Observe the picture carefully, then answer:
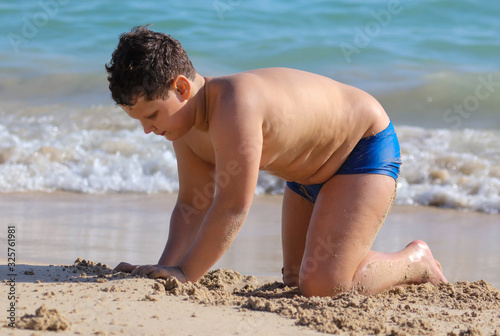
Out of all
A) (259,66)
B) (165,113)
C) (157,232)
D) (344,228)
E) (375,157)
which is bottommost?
(157,232)

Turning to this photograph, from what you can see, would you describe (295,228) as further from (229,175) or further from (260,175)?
(260,175)

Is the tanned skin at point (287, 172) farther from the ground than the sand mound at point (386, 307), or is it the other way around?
the tanned skin at point (287, 172)

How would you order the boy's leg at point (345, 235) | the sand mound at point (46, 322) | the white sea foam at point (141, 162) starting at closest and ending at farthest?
the sand mound at point (46, 322), the boy's leg at point (345, 235), the white sea foam at point (141, 162)

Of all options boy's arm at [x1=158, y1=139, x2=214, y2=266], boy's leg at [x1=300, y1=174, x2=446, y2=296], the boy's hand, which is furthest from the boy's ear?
boy's leg at [x1=300, y1=174, x2=446, y2=296]

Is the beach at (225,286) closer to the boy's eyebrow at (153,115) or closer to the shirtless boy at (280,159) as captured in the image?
the shirtless boy at (280,159)

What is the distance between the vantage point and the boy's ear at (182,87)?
247cm

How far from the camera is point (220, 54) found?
9.55 metres

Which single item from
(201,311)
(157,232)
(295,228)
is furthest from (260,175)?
(201,311)

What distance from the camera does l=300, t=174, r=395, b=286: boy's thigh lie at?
280cm

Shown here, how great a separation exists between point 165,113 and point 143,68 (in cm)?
19

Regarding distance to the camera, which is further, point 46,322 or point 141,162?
point 141,162

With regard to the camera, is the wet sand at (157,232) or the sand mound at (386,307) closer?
the sand mound at (386,307)

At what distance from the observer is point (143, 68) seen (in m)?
2.40

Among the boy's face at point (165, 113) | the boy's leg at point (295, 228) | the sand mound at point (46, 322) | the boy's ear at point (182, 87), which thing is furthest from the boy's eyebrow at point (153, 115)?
the boy's leg at point (295, 228)
